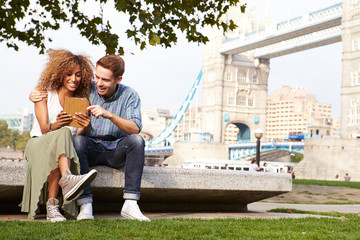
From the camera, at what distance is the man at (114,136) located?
405 cm

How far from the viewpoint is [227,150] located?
186 ft

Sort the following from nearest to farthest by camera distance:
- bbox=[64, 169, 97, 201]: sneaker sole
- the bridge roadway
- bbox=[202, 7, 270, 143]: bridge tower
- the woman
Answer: bbox=[64, 169, 97, 201]: sneaker sole < the woman < the bridge roadway < bbox=[202, 7, 270, 143]: bridge tower

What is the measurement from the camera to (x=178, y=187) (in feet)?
15.9

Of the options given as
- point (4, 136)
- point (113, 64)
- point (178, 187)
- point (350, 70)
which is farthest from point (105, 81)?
point (4, 136)

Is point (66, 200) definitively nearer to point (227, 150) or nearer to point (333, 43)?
point (333, 43)

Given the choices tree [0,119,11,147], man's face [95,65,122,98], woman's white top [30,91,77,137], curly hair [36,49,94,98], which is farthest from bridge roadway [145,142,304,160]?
woman's white top [30,91,77,137]

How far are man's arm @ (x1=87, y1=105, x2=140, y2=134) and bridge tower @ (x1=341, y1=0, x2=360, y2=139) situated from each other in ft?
118

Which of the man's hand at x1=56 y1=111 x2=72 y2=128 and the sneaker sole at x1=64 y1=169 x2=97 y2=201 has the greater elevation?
the man's hand at x1=56 y1=111 x2=72 y2=128

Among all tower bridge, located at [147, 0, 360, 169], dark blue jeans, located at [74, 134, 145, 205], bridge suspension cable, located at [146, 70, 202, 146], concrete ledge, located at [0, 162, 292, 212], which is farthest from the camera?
bridge suspension cable, located at [146, 70, 202, 146]

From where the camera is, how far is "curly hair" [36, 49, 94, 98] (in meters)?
4.16

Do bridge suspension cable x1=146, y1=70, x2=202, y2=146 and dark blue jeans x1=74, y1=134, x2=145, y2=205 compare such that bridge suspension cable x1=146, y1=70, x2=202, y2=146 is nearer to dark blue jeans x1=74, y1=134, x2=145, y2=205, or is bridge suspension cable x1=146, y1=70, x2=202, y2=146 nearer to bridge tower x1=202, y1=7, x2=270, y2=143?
bridge tower x1=202, y1=7, x2=270, y2=143

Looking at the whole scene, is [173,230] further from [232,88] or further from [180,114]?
[180,114]

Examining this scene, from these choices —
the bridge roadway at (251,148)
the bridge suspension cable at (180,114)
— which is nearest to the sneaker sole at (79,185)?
the bridge roadway at (251,148)

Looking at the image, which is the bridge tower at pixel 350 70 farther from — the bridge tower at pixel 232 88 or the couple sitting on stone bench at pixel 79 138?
the couple sitting on stone bench at pixel 79 138
